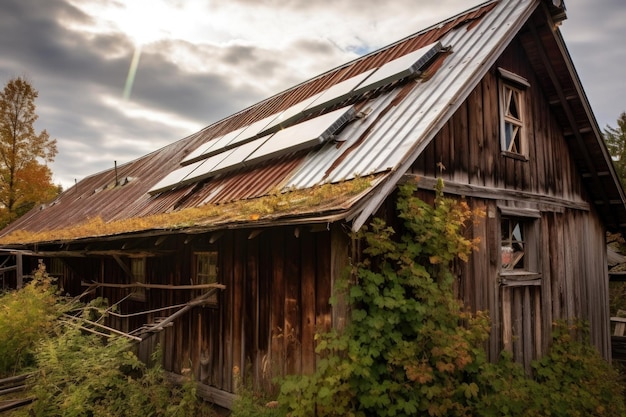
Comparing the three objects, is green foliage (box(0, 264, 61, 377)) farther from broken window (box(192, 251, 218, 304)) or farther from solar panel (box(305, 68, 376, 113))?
solar panel (box(305, 68, 376, 113))

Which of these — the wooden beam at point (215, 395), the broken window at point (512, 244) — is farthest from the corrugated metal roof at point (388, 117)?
the wooden beam at point (215, 395)

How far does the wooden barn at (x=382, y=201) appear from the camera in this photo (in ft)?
20.3

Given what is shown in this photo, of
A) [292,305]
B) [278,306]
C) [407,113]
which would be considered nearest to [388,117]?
[407,113]

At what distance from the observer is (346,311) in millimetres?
5602

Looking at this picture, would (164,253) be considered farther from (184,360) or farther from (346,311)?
(346,311)

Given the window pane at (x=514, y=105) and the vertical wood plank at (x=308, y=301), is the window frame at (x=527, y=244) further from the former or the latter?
the vertical wood plank at (x=308, y=301)

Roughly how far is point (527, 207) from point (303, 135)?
4.64m

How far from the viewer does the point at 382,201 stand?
543cm

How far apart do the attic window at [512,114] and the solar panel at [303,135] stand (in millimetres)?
3005

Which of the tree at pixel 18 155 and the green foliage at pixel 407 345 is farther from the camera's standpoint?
the tree at pixel 18 155

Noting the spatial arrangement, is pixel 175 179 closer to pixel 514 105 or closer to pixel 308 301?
pixel 308 301

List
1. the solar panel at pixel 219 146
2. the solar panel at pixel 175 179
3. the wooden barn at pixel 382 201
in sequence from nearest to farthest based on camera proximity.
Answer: the wooden barn at pixel 382 201 → the solar panel at pixel 175 179 → the solar panel at pixel 219 146

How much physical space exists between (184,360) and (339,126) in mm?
5298

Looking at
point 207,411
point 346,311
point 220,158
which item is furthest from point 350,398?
point 220,158
